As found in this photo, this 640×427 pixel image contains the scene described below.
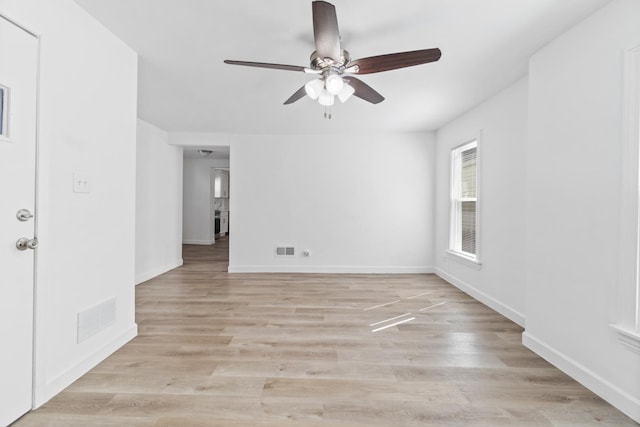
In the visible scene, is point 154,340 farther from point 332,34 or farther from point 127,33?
point 332,34

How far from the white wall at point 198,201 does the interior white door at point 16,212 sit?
6850mm

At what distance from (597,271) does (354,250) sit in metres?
3.45

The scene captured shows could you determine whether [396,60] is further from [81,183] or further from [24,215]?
[24,215]

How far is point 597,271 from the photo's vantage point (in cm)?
181

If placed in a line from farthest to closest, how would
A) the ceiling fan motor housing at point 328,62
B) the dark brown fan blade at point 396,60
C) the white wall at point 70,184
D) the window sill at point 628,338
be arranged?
the ceiling fan motor housing at point 328,62 < the dark brown fan blade at point 396,60 < the white wall at point 70,184 < the window sill at point 628,338

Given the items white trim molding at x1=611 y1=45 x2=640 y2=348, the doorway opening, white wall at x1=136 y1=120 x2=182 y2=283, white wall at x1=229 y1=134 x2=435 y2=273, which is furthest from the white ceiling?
the doorway opening

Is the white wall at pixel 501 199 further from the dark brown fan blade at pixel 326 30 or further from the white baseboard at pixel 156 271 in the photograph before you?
the white baseboard at pixel 156 271

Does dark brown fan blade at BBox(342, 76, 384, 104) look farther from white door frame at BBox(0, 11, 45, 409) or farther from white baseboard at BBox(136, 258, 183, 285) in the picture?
white baseboard at BBox(136, 258, 183, 285)

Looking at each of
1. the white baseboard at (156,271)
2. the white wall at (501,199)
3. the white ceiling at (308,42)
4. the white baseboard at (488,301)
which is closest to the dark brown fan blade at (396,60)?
the white ceiling at (308,42)

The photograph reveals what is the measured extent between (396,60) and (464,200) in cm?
287

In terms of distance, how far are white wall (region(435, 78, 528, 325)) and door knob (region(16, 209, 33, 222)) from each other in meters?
3.78

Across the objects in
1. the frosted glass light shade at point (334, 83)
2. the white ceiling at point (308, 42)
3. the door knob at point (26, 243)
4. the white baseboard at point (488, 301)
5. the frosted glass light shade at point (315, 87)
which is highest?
the white ceiling at point (308, 42)

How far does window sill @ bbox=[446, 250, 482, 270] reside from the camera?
11.8 ft

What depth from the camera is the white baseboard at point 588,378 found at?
5.20 ft
